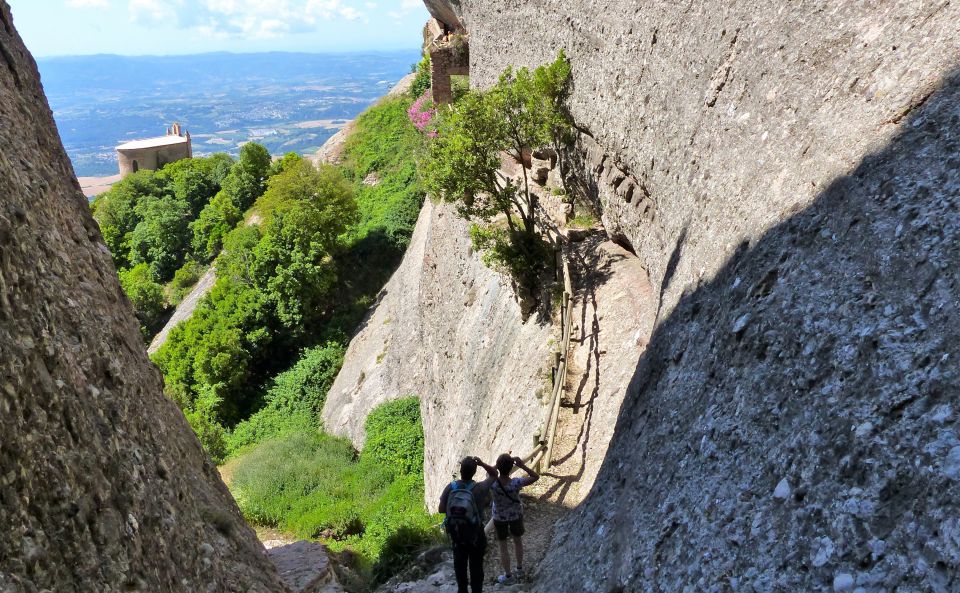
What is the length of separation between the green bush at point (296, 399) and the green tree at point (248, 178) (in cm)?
1458

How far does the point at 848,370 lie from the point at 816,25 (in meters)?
4.09

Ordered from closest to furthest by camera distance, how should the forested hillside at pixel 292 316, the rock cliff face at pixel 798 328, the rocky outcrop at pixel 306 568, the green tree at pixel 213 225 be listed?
1. the rock cliff face at pixel 798 328
2. the rocky outcrop at pixel 306 568
3. the forested hillside at pixel 292 316
4. the green tree at pixel 213 225

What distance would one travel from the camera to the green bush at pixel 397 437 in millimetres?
20281

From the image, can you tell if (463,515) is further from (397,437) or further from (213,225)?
(213,225)

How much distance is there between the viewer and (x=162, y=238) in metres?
42.2

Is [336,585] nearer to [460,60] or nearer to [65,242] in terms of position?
[65,242]

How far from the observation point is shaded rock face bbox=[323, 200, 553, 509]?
1330cm

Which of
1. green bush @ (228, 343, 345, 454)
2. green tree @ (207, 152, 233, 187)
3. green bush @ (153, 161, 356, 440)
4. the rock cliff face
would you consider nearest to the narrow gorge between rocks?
the rock cliff face

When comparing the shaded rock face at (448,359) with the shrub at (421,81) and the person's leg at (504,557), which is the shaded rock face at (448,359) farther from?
the shrub at (421,81)

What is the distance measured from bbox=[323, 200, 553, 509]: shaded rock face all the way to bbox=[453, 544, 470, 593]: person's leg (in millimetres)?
3943

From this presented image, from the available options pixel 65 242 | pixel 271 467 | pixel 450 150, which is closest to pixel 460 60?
pixel 450 150

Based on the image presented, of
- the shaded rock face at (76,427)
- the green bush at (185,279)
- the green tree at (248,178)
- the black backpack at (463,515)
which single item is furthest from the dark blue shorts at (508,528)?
the green tree at (248,178)

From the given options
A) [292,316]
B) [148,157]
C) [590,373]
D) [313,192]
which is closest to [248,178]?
[313,192]

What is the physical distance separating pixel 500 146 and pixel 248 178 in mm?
28698
